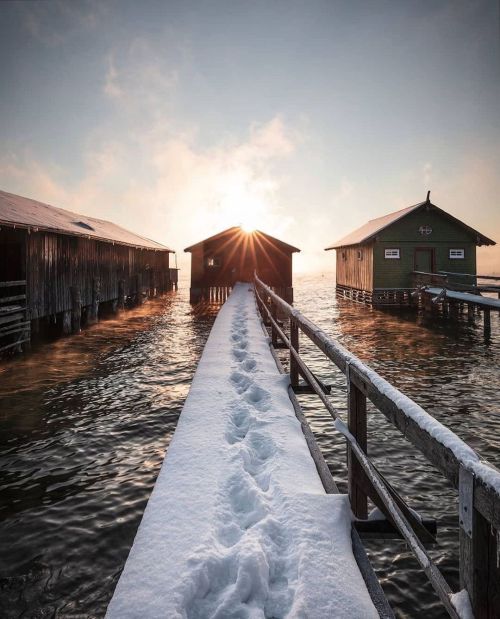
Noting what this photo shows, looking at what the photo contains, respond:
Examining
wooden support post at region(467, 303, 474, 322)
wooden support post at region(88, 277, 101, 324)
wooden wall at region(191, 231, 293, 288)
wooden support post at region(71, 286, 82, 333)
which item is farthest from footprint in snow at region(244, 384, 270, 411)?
wooden wall at region(191, 231, 293, 288)

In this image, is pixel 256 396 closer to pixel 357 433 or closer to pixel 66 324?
pixel 357 433

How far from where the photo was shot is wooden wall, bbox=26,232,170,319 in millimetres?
13562

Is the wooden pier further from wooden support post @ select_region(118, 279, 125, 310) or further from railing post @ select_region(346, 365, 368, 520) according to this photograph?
wooden support post @ select_region(118, 279, 125, 310)

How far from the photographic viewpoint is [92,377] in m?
9.55

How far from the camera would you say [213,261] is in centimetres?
2811

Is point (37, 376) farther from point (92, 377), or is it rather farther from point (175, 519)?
point (175, 519)

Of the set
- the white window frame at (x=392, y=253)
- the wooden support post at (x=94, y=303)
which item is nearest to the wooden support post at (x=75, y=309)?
the wooden support post at (x=94, y=303)

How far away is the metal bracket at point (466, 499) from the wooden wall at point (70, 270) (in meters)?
14.1

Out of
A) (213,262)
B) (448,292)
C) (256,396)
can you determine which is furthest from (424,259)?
(256,396)

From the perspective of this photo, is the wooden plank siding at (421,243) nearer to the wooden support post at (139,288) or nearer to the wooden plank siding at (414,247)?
the wooden plank siding at (414,247)

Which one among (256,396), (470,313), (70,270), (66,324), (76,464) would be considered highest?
(70,270)

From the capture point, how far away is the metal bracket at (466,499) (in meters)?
1.43

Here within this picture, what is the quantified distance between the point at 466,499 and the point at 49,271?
15.4 metres

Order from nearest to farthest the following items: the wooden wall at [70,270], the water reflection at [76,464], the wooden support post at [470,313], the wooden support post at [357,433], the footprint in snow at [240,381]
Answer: the wooden support post at [357,433]
the water reflection at [76,464]
the footprint in snow at [240,381]
the wooden wall at [70,270]
the wooden support post at [470,313]
